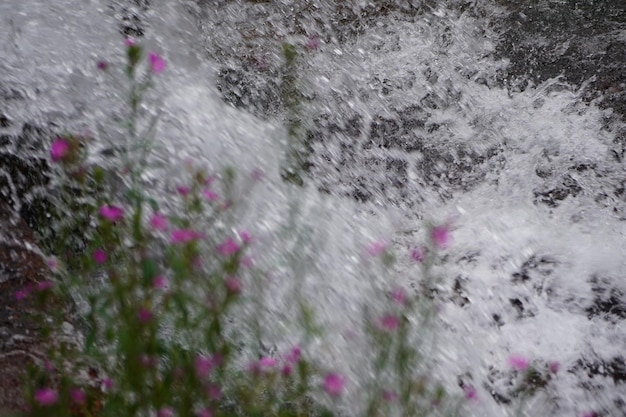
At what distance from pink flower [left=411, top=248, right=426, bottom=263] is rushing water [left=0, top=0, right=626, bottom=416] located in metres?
0.04

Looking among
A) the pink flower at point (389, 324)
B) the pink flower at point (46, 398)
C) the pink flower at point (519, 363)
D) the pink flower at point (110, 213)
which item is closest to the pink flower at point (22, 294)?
the pink flower at point (110, 213)

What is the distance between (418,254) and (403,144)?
22.5 inches

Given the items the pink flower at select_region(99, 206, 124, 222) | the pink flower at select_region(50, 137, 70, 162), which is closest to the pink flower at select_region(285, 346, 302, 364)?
the pink flower at select_region(99, 206, 124, 222)

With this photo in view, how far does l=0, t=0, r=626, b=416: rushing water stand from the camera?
2.26 m

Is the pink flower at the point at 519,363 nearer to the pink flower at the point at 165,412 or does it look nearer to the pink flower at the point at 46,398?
the pink flower at the point at 165,412

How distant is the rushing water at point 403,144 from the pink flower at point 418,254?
35 mm

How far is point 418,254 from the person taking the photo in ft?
7.73

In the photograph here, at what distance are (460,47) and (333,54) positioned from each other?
486mm

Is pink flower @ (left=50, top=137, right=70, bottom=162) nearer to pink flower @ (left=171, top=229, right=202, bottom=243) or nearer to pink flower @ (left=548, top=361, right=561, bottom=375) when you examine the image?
pink flower @ (left=171, top=229, right=202, bottom=243)

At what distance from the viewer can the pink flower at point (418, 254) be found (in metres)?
2.31

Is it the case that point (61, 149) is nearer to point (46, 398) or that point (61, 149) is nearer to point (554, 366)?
point (46, 398)

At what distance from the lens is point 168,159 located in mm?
2441

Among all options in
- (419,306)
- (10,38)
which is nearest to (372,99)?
(419,306)

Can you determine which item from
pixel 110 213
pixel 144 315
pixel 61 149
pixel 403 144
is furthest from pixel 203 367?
pixel 403 144
